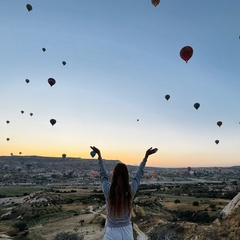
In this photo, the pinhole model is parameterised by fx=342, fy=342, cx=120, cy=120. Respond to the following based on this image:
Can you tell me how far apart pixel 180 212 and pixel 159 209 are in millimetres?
5330

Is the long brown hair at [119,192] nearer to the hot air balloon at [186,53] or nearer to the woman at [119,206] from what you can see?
the woman at [119,206]

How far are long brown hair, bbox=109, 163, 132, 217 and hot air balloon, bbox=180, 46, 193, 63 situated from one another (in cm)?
2836

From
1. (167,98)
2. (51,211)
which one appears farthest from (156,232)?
(51,211)

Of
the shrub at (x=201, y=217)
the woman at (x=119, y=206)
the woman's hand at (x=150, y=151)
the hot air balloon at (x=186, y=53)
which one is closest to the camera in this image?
the woman at (x=119, y=206)

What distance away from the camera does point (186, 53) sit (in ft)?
105

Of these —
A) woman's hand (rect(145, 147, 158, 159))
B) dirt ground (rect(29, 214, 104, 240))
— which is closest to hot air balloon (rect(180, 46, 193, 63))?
dirt ground (rect(29, 214, 104, 240))

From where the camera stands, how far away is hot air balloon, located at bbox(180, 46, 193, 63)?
31.8 metres

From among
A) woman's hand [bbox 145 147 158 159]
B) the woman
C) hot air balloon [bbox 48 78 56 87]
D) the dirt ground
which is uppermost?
hot air balloon [bbox 48 78 56 87]

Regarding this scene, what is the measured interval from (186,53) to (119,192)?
28.6 metres

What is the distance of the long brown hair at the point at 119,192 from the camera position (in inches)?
194

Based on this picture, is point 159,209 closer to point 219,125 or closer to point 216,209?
point 216,209

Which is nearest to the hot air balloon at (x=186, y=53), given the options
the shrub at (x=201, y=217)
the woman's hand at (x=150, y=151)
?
the shrub at (x=201, y=217)

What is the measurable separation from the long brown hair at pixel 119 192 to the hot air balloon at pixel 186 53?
2836 cm

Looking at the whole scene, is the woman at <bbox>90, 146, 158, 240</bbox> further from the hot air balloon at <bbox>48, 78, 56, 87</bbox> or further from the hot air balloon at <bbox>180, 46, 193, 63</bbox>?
the hot air balloon at <bbox>48, 78, 56, 87</bbox>
